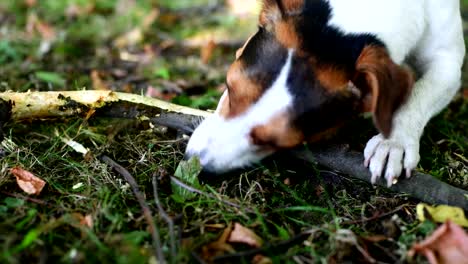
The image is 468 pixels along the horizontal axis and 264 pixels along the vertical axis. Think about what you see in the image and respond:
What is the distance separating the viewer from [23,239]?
202cm

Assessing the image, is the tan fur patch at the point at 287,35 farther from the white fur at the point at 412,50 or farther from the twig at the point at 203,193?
the twig at the point at 203,193

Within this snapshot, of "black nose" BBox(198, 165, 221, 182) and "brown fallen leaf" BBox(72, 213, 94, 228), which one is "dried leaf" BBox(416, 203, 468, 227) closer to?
"black nose" BBox(198, 165, 221, 182)

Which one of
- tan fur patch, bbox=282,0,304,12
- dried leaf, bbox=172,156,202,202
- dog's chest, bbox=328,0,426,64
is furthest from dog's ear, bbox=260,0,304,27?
dried leaf, bbox=172,156,202,202

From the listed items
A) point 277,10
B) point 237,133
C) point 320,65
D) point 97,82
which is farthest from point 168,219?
point 97,82

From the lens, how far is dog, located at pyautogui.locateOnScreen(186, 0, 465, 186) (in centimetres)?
231

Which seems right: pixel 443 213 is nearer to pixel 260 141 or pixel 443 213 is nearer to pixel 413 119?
pixel 413 119

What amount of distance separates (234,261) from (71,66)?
268 cm

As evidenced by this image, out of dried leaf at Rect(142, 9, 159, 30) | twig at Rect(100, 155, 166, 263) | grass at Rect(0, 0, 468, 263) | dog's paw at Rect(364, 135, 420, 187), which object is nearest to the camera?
twig at Rect(100, 155, 166, 263)

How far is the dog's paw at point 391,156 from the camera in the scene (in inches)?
96.0

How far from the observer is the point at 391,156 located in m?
2.50

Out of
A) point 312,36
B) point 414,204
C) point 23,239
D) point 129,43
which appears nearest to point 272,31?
point 312,36

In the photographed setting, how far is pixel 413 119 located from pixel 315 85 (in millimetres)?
705

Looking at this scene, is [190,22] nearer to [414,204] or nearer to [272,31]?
[272,31]

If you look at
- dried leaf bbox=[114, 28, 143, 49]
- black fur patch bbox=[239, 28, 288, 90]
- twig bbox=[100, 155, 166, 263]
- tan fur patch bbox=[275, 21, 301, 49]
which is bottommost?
dried leaf bbox=[114, 28, 143, 49]
